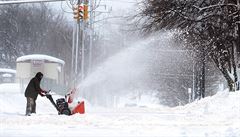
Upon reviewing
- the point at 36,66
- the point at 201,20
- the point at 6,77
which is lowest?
the point at 6,77

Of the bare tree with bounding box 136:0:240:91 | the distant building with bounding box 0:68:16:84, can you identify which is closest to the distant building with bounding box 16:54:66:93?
the distant building with bounding box 0:68:16:84

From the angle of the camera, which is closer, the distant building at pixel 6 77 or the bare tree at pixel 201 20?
the bare tree at pixel 201 20

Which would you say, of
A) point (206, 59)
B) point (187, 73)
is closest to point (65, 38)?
point (187, 73)

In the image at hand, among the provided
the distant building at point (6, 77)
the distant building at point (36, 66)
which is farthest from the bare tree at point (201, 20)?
the distant building at point (6, 77)

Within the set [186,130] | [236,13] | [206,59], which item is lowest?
[186,130]

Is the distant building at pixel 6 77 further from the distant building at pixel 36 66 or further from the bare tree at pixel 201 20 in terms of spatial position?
the bare tree at pixel 201 20

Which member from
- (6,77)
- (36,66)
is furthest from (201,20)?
(6,77)

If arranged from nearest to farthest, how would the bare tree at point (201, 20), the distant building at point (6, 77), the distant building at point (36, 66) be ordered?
the bare tree at point (201, 20) → the distant building at point (36, 66) → the distant building at point (6, 77)

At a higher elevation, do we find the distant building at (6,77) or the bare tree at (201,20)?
the bare tree at (201,20)

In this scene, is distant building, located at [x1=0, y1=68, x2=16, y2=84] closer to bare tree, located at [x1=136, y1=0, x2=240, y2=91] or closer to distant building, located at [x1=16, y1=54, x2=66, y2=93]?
distant building, located at [x1=16, y1=54, x2=66, y2=93]

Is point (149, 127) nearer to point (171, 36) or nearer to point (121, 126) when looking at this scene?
point (121, 126)

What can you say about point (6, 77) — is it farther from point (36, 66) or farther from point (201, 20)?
point (201, 20)

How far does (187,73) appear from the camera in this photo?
68.9 metres

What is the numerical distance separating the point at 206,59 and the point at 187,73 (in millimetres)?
39974
